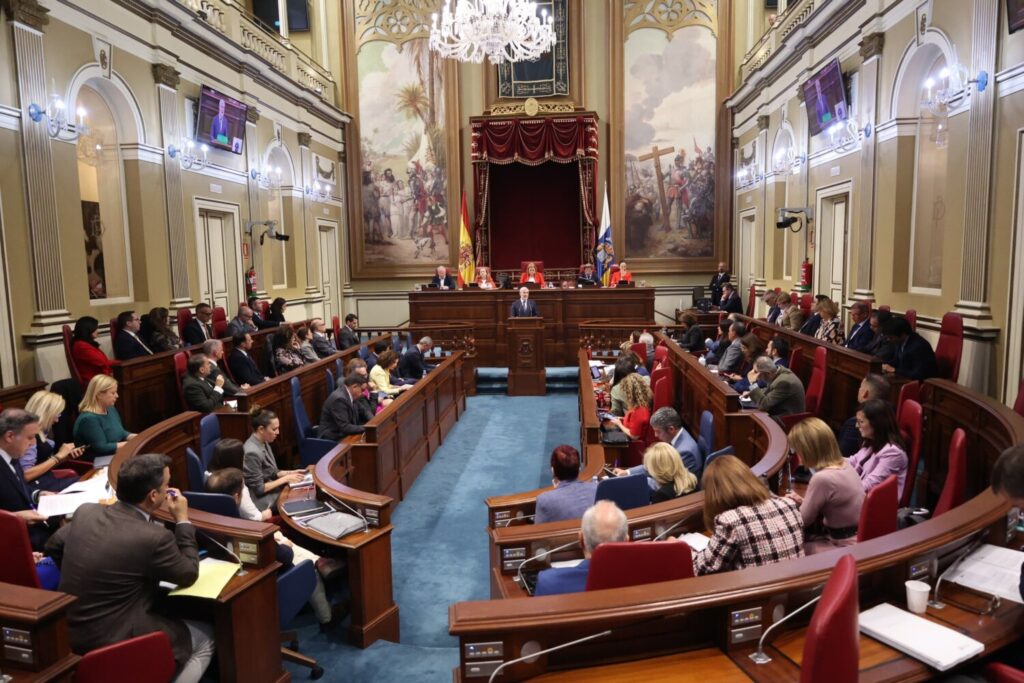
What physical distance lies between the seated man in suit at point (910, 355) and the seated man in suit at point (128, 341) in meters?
7.54

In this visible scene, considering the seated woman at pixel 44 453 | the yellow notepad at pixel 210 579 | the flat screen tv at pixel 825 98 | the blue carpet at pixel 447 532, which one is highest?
the flat screen tv at pixel 825 98

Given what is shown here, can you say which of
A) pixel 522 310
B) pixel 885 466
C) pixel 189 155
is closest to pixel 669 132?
pixel 522 310

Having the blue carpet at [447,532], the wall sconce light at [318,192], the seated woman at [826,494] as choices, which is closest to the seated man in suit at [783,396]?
the blue carpet at [447,532]

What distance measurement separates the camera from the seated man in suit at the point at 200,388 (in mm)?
6145

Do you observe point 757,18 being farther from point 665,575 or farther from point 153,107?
point 665,575

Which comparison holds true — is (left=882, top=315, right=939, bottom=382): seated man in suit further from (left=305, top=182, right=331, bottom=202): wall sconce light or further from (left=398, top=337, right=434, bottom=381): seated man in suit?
(left=305, top=182, right=331, bottom=202): wall sconce light

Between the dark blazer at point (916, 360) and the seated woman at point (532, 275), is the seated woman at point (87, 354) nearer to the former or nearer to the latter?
the dark blazer at point (916, 360)

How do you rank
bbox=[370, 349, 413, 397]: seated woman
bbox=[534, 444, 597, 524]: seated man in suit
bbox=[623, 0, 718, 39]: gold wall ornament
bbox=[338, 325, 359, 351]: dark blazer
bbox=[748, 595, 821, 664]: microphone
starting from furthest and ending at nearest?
1. bbox=[623, 0, 718, 39]: gold wall ornament
2. bbox=[338, 325, 359, 351]: dark blazer
3. bbox=[370, 349, 413, 397]: seated woman
4. bbox=[534, 444, 597, 524]: seated man in suit
5. bbox=[748, 595, 821, 664]: microphone

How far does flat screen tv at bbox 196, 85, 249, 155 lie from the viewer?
33.1 ft

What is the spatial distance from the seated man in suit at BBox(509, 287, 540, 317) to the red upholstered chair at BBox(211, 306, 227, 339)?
4.50 metres

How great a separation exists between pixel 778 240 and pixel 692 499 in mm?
10407

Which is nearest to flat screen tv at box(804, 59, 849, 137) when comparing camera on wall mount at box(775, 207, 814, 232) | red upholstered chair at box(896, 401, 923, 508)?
camera on wall mount at box(775, 207, 814, 232)

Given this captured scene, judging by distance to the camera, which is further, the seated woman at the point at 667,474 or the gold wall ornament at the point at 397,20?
the gold wall ornament at the point at 397,20

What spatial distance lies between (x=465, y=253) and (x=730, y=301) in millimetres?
5788
